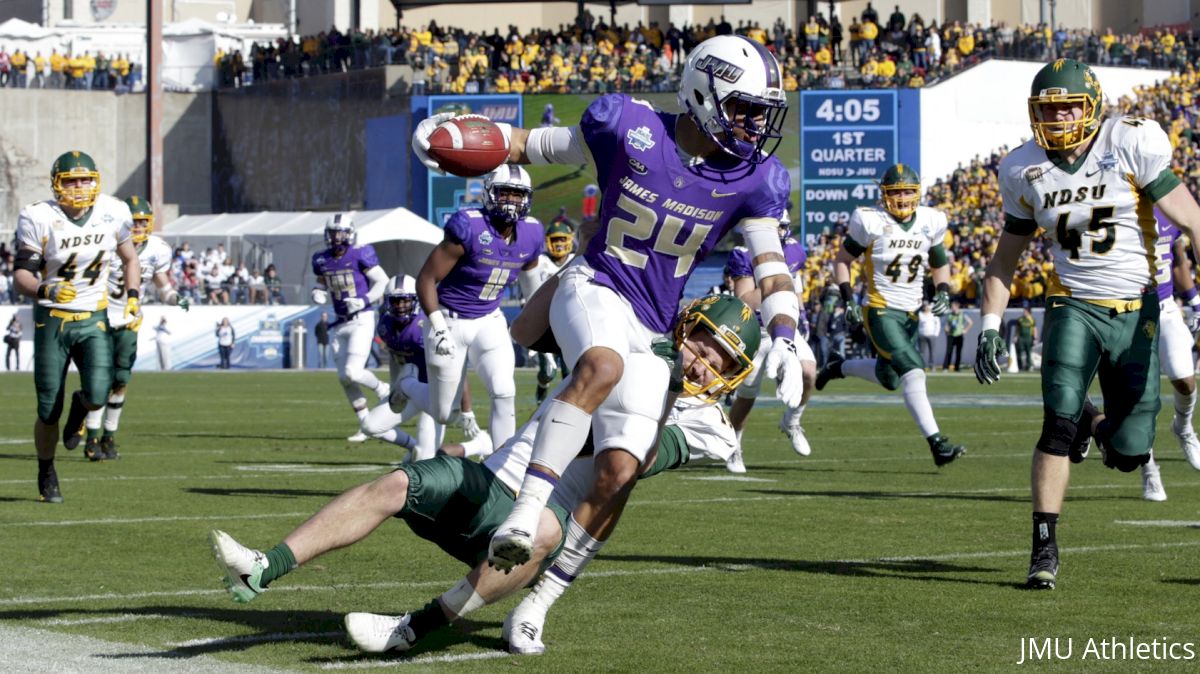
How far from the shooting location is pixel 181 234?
42.6 meters

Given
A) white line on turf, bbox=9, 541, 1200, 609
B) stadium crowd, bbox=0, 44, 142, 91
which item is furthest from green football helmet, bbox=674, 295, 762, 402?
stadium crowd, bbox=0, 44, 142, 91

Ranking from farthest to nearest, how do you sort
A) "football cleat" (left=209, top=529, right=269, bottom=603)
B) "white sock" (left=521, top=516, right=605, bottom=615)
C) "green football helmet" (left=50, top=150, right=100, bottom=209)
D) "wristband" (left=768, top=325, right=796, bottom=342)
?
"green football helmet" (left=50, top=150, right=100, bottom=209) < "wristband" (left=768, top=325, right=796, bottom=342) < "white sock" (left=521, top=516, right=605, bottom=615) < "football cleat" (left=209, top=529, right=269, bottom=603)

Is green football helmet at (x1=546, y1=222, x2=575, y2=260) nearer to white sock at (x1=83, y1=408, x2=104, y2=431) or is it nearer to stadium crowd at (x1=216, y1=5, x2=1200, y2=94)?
white sock at (x1=83, y1=408, x2=104, y2=431)

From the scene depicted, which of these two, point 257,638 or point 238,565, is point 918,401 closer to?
point 257,638

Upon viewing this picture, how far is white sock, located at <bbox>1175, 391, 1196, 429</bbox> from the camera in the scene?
10375mm

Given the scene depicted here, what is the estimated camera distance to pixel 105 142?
51844mm

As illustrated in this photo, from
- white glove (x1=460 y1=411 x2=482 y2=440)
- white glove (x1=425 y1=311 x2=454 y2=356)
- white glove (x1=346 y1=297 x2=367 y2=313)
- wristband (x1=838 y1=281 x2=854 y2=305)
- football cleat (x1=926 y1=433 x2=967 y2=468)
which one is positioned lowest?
football cleat (x1=926 y1=433 x2=967 y2=468)

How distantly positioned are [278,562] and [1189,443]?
739cm

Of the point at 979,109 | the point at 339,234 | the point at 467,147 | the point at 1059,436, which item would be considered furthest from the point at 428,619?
the point at 979,109

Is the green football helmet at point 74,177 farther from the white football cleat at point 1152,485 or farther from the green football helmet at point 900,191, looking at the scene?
the white football cleat at point 1152,485

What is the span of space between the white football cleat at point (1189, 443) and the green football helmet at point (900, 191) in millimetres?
2890

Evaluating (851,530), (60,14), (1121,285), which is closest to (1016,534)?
(851,530)

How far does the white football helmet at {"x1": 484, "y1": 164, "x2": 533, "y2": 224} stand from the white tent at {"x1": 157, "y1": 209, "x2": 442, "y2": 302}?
27146 millimetres

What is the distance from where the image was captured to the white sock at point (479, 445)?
36.4 ft
